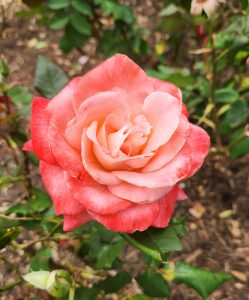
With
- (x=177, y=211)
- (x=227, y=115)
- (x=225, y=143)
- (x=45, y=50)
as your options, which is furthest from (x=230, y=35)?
(x=45, y=50)

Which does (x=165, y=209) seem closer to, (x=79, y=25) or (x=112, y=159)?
(x=112, y=159)

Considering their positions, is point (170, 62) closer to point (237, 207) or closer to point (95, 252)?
point (237, 207)

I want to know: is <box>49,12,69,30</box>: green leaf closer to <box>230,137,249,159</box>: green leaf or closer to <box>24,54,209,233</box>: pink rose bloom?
<box>230,137,249,159</box>: green leaf

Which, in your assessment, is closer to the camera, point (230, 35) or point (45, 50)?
point (230, 35)

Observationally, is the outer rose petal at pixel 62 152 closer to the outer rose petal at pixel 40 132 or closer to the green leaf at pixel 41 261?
the outer rose petal at pixel 40 132

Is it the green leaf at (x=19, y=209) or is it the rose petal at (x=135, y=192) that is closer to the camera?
the rose petal at (x=135, y=192)

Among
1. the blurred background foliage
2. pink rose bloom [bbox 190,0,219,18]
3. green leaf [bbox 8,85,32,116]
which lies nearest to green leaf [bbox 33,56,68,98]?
the blurred background foliage

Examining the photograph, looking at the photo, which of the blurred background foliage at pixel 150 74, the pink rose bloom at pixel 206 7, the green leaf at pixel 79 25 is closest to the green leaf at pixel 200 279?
the blurred background foliage at pixel 150 74
